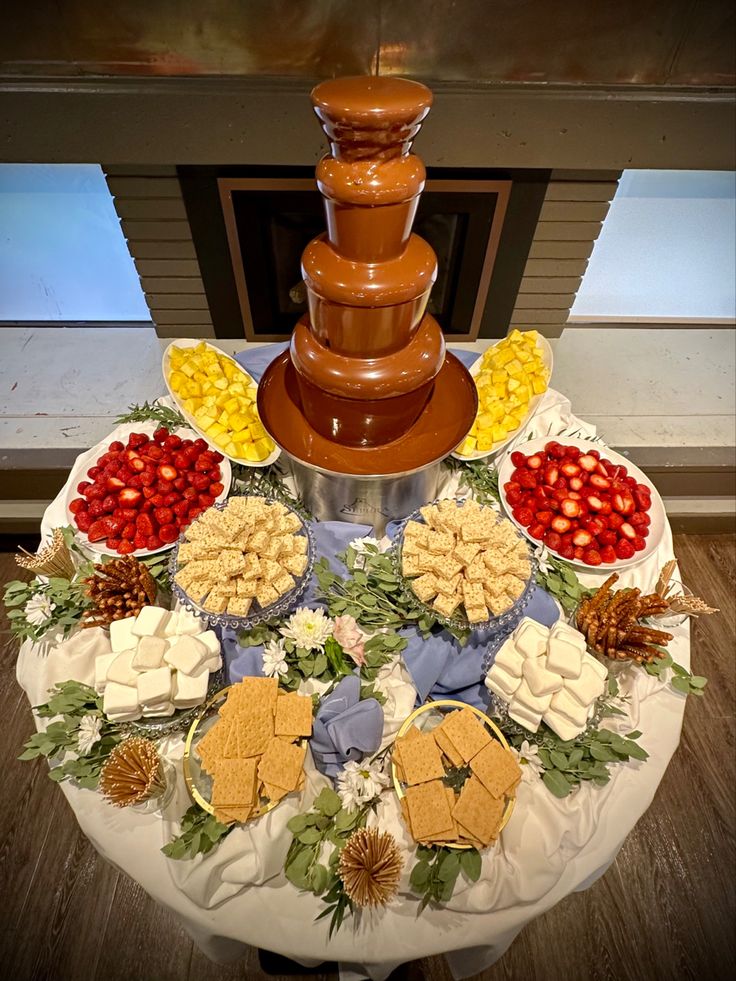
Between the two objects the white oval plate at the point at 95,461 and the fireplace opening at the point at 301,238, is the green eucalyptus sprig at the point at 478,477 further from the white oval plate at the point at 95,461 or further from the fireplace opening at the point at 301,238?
the fireplace opening at the point at 301,238

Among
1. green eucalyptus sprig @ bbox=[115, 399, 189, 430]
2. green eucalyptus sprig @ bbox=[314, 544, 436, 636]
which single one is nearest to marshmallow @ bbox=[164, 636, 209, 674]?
green eucalyptus sprig @ bbox=[314, 544, 436, 636]

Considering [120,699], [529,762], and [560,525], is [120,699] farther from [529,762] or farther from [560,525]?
[560,525]

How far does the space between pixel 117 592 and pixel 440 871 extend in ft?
2.95

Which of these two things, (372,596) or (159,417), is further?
(159,417)

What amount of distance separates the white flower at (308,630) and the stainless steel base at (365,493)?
32 centimetres

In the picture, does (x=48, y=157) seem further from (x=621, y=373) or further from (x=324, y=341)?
(x=621, y=373)

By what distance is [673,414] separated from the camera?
252cm

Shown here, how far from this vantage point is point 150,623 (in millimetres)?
1204

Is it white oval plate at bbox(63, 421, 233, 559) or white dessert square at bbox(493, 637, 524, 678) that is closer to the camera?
white dessert square at bbox(493, 637, 524, 678)

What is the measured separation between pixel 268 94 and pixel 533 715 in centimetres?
166

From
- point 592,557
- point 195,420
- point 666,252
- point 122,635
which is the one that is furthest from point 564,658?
point 666,252

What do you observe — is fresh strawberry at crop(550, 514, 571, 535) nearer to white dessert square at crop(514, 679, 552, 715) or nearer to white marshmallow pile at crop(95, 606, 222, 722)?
white dessert square at crop(514, 679, 552, 715)

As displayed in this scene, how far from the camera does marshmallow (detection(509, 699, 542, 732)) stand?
1177mm

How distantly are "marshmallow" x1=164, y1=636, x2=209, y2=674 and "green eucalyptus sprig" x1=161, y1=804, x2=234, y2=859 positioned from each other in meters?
0.27
